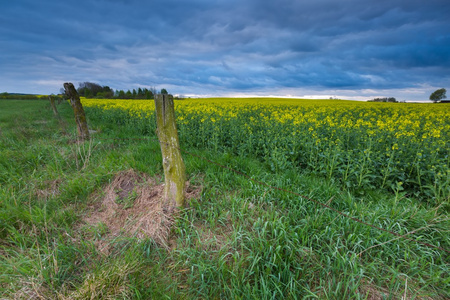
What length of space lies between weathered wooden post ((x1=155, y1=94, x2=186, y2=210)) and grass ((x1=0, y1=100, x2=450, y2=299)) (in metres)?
0.32

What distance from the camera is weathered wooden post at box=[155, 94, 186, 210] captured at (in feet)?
9.96

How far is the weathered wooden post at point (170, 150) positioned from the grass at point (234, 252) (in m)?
0.32

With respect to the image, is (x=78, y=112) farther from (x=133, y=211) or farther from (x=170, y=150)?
(x=170, y=150)

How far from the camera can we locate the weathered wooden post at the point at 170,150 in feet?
9.96

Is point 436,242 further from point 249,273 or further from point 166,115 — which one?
point 166,115

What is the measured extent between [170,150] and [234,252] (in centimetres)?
167

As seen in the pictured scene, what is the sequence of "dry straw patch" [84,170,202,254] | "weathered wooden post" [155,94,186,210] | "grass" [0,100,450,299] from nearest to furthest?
"grass" [0,100,450,299] < "dry straw patch" [84,170,202,254] < "weathered wooden post" [155,94,186,210]

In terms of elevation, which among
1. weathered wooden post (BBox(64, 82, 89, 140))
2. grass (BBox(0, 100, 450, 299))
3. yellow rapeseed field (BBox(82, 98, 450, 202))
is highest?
weathered wooden post (BBox(64, 82, 89, 140))

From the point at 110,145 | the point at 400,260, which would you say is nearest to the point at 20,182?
the point at 110,145

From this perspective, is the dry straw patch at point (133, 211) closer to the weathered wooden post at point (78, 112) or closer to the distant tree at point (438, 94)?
the weathered wooden post at point (78, 112)

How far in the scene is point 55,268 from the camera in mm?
2277

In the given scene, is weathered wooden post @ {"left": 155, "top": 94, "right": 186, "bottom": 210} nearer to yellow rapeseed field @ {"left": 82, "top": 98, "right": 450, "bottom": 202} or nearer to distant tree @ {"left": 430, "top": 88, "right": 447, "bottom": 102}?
yellow rapeseed field @ {"left": 82, "top": 98, "right": 450, "bottom": 202}

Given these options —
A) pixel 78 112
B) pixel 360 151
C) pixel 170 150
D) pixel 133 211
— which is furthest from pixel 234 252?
pixel 78 112

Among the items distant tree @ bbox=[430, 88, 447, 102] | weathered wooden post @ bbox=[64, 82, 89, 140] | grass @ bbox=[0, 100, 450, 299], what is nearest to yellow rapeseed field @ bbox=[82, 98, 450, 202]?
grass @ bbox=[0, 100, 450, 299]
